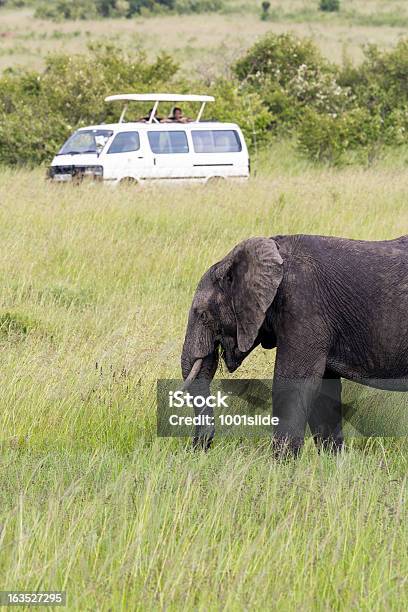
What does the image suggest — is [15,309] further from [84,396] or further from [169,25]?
[169,25]

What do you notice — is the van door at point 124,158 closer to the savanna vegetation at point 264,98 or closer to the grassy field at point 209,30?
the savanna vegetation at point 264,98

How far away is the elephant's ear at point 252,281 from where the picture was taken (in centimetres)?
536

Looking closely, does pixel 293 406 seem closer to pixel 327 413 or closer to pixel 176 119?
pixel 327 413

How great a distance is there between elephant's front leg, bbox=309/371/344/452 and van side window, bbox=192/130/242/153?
13.2m

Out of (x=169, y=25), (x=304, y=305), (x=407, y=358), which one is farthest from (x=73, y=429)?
(x=169, y=25)

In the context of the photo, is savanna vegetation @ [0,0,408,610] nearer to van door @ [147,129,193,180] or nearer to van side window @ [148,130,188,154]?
van door @ [147,129,193,180]

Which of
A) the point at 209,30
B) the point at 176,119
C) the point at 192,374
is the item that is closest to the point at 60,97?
the point at 176,119

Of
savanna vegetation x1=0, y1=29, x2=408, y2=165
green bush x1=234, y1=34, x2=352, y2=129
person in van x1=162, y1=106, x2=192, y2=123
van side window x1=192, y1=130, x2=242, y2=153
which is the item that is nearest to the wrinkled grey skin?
van side window x1=192, y1=130, x2=242, y2=153

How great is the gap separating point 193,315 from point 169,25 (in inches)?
2040

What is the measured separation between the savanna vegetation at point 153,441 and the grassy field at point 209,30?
26854 mm

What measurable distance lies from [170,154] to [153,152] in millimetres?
311
